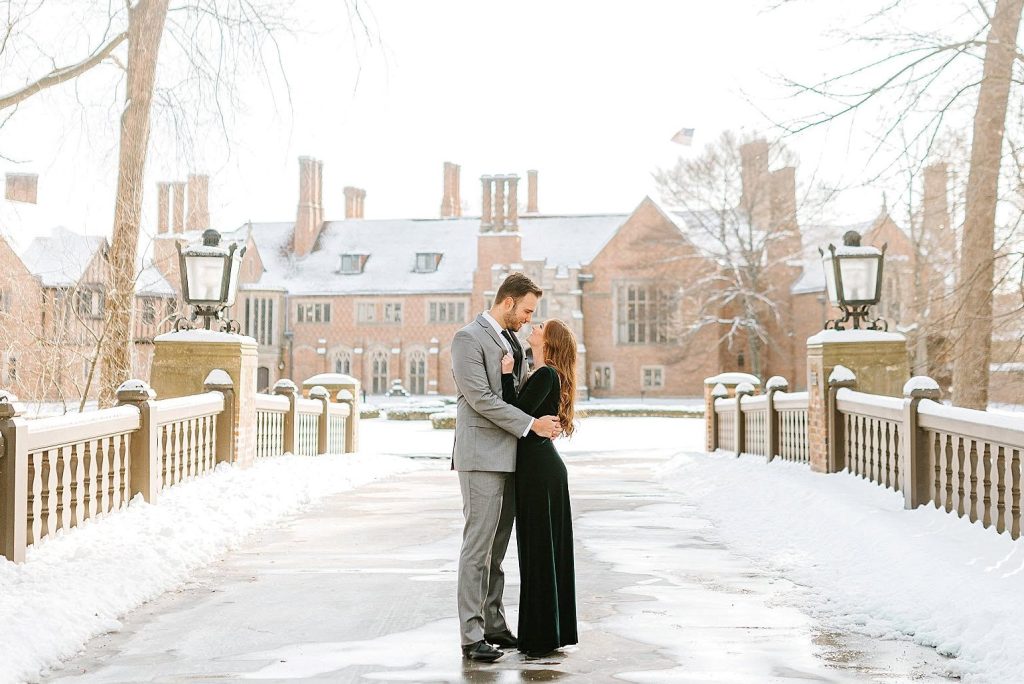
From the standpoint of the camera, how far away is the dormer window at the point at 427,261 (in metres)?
57.1

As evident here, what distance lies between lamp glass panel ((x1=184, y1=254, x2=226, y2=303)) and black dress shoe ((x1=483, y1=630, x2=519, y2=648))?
810 centimetres

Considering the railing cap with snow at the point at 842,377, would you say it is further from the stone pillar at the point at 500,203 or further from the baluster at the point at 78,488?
the stone pillar at the point at 500,203

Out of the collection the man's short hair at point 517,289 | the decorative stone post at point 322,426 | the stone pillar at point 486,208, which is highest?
the stone pillar at point 486,208

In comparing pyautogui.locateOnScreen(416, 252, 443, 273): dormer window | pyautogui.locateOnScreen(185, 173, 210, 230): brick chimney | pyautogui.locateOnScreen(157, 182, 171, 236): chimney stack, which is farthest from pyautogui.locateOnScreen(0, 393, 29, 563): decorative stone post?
pyautogui.locateOnScreen(416, 252, 443, 273): dormer window

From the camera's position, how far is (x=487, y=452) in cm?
544

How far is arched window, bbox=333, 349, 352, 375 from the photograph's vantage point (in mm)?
56156

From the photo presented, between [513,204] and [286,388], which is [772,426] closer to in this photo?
[286,388]

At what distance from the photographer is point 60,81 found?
13750 millimetres

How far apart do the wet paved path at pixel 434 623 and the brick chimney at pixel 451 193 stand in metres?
53.2

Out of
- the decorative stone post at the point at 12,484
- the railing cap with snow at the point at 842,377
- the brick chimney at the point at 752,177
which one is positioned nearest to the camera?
the decorative stone post at the point at 12,484

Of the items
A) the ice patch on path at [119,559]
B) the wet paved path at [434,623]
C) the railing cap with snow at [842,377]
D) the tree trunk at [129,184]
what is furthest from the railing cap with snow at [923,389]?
the tree trunk at [129,184]

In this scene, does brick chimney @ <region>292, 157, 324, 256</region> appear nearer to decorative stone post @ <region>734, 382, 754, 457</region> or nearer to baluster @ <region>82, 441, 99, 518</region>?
decorative stone post @ <region>734, 382, 754, 457</region>

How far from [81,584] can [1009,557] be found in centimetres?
557

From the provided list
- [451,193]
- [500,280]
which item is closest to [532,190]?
[451,193]
